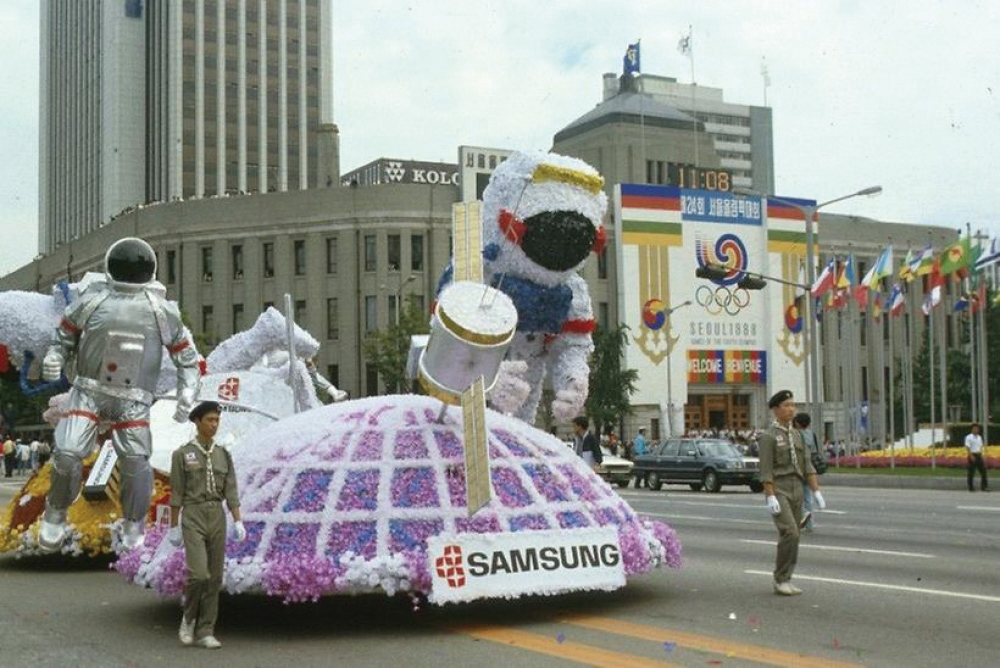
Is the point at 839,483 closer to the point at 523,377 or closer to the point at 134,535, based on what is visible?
the point at 523,377

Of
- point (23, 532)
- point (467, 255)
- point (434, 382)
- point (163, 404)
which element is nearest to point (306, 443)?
point (434, 382)

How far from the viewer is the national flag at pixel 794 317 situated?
68000 mm

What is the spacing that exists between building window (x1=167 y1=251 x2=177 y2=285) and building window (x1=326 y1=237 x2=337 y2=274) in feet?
25.4

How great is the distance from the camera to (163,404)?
41.7 ft

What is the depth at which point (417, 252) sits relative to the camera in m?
62.5

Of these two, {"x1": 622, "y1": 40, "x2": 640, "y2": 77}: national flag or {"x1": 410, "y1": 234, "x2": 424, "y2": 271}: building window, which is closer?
{"x1": 410, "y1": 234, "x2": 424, "y2": 271}: building window

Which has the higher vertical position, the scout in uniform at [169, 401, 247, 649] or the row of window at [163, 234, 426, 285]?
the row of window at [163, 234, 426, 285]

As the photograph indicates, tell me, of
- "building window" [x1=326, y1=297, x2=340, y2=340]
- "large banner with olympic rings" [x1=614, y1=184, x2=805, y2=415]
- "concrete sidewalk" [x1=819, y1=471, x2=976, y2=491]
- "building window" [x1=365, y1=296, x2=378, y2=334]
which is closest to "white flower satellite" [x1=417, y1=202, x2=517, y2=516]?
"concrete sidewalk" [x1=819, y1=471, x2=976, y2=491]

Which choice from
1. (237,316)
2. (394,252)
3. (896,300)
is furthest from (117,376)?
(237,316)

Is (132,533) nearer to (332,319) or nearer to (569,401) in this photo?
(569,401)

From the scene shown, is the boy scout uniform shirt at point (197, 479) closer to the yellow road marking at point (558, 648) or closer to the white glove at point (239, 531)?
the white glove at point (239, 531)

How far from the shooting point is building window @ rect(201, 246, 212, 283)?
6391 centimetres

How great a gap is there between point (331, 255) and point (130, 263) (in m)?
52.4

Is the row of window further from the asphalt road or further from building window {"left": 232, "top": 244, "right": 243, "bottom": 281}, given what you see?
the asphalt road
